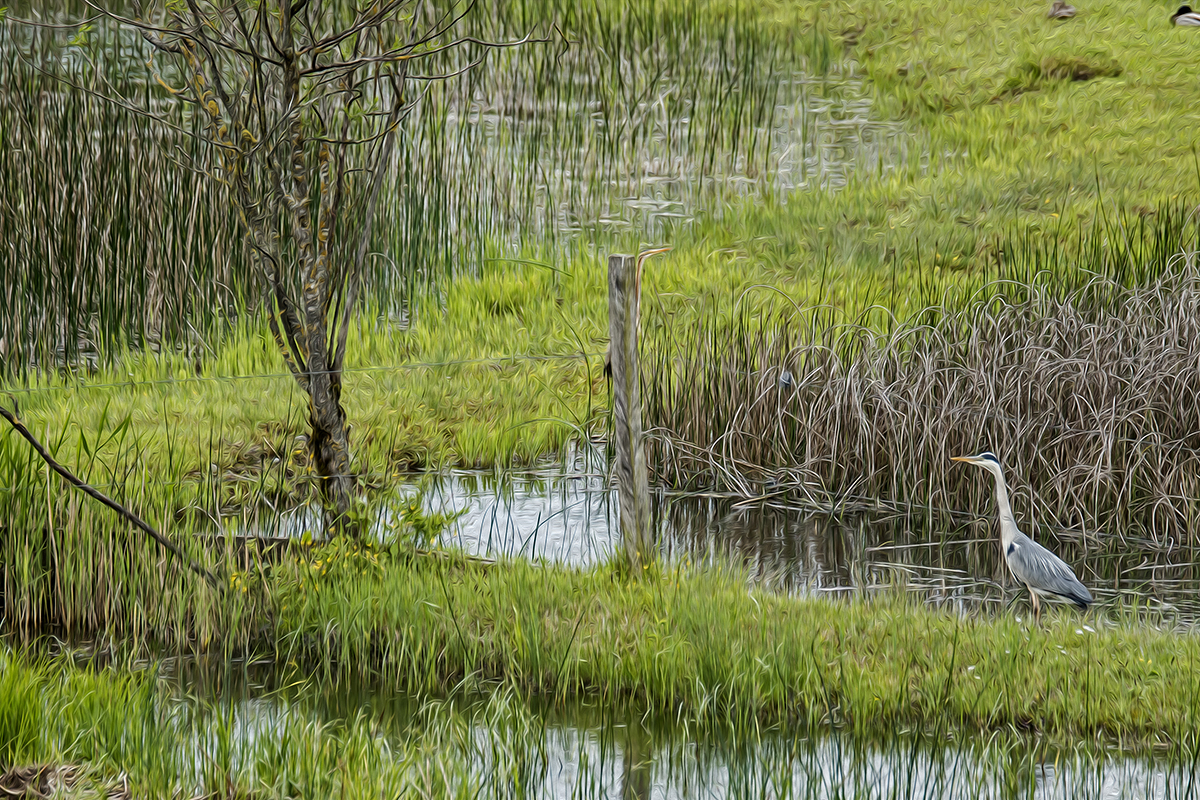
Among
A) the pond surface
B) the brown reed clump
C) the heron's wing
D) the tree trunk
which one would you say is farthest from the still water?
the brown reed clump

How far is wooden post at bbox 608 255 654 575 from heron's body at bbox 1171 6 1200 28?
31.0 feet

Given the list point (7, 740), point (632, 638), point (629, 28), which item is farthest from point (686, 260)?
point (7, 740)

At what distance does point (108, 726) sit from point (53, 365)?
203 inches

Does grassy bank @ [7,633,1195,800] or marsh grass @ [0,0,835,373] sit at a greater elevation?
marsh grass @ [0,0,835,373]

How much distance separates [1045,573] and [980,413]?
4.75 feet

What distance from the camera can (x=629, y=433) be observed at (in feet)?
17.0

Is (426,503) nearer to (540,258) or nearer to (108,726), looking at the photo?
(108,726)

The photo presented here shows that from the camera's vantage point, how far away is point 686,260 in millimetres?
9562

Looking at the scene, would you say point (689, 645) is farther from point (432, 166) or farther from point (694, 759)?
point (432, 166)

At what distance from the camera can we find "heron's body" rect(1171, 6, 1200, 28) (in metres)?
12.3

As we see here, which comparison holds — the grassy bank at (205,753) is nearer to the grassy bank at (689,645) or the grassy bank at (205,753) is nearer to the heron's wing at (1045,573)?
the grassy bank at (689,645)

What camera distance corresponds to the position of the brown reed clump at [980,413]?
19.5 feet

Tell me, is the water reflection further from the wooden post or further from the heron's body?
the heron's body

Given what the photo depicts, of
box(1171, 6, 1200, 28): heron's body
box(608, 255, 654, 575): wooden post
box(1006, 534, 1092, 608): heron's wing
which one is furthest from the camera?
box(1171, 6, 1200, 28): heron's body
